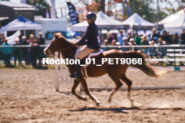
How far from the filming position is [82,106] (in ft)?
34.6

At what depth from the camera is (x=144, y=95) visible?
12523 millimetres

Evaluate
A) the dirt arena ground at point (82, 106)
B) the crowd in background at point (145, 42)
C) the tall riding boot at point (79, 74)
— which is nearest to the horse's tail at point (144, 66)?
the dirt arena ground at point (82, 106)

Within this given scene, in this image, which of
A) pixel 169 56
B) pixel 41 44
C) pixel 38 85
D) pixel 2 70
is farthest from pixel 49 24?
pixel 38 85

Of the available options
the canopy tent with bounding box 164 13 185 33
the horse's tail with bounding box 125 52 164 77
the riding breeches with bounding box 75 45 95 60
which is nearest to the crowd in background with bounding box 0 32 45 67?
the canopy tent with bounding box 164 13 185 33

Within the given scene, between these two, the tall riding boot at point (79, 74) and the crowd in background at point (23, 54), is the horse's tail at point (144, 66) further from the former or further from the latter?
the crowd in background at point (23, 54)

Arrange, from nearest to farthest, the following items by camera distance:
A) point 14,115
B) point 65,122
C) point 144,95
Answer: point 65,122 < point 14,115 < point 144,95

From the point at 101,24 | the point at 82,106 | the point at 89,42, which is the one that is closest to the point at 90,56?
the point at 89,42

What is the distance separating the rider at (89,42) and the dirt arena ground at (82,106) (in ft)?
3.50

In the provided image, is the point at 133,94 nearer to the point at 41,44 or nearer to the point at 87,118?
the point at 87,118

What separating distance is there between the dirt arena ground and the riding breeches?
122 cm

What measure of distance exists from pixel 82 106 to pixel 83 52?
1377 millimetres

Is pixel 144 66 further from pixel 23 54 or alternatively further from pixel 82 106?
pixel 23 54

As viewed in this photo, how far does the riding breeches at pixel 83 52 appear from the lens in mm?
10836

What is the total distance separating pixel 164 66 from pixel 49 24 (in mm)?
18156
